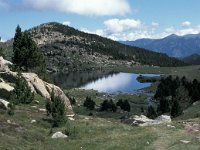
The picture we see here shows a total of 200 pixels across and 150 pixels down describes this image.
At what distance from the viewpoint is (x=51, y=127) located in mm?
38500

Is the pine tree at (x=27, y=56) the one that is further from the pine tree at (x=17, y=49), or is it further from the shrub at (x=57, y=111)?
the shrub at (x=57, y=111)

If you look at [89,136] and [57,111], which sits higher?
[57,111]

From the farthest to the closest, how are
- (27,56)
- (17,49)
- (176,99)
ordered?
1. (176,99)
2. (27,56)
3. (17,49)


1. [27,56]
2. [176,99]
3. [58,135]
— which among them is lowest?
[176,99]

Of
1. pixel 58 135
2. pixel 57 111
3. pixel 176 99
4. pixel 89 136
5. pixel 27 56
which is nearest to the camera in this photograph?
pixel 58 135

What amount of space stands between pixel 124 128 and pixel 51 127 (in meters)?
7.13

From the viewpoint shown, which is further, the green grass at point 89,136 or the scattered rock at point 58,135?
the scattered rock at point 58,135

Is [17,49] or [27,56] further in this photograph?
[27,56]

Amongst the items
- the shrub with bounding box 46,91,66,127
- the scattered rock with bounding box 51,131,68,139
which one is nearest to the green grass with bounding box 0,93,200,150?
the scattered rock with bounding box 51,131,68,139

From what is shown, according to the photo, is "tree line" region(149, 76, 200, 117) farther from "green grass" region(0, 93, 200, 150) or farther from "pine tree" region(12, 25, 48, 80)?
A: "green grass" region(0, 93, 200, 150)

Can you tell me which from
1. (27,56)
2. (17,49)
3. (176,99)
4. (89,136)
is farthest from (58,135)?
(176,99)

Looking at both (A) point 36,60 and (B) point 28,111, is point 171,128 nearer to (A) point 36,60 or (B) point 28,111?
(B) point 28,111

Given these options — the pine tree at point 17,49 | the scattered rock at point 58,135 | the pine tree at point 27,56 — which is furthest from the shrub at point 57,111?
the pine tree at point 17,49

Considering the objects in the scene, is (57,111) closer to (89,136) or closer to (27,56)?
(89,136)
